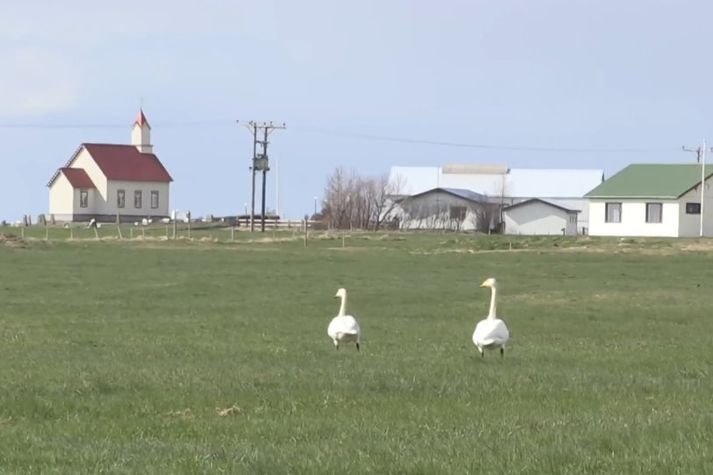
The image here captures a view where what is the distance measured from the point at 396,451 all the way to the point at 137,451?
2127 millimetres

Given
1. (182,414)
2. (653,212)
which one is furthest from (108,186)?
(182,414)

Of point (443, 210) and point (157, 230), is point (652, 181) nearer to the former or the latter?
point (443, 210)

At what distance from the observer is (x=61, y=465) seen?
393 inches

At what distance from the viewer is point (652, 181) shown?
10262 centimetres

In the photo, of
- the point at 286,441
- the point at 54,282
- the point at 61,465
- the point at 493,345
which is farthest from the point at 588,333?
the point at 54,282

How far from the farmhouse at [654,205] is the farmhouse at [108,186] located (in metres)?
51.6

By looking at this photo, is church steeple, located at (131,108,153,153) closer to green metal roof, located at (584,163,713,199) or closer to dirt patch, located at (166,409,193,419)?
green metal roof, located at (584,163,713,199)

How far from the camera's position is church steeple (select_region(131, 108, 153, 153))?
141000 mm

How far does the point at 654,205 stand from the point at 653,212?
0.55m

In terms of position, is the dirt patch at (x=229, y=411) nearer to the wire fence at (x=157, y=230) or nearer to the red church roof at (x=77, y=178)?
the wire fence at (x=157, y=230)

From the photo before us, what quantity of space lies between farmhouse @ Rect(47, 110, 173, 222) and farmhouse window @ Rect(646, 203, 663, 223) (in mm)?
55881

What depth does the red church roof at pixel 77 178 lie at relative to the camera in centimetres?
13225

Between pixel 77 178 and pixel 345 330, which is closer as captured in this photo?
pixel 345 330

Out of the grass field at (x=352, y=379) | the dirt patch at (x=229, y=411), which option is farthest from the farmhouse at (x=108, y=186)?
the dirt patch at (x=229, y=411)
